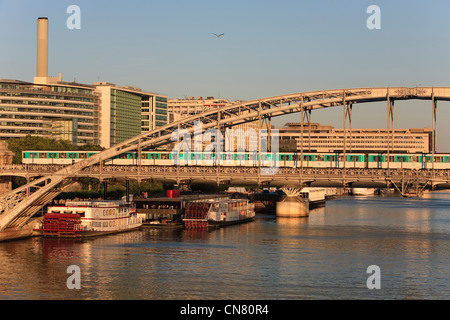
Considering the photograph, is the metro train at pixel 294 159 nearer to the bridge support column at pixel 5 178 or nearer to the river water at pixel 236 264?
the river water at pixel 236 264

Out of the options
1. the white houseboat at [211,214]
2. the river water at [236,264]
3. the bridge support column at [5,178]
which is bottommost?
the river water at [236,264]

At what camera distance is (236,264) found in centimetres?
6388

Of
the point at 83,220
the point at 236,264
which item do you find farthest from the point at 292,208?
the point at 236,264

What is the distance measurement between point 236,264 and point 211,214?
33527 mm

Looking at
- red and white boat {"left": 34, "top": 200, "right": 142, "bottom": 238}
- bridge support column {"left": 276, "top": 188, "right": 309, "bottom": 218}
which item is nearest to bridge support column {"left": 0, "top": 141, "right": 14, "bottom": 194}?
red and white boat {"left": 34, "top": 200, "right": 142, "bottom": 238}

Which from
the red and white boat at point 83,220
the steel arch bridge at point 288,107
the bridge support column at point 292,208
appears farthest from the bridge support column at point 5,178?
the bridge support column at point 292,208

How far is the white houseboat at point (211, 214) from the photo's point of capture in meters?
95.4

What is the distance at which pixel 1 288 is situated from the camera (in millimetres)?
54125

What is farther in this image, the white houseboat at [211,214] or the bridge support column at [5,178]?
the bridge support column at [5,178]

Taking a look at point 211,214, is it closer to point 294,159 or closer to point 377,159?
point 294,159

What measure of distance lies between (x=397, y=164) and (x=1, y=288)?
66956 mm

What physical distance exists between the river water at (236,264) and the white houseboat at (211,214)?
163 inches

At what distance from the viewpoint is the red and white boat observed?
82.2 metres

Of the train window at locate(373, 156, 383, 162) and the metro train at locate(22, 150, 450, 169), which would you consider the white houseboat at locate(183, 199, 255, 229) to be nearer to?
the metro train at locate(22, 150, 450, 169)
